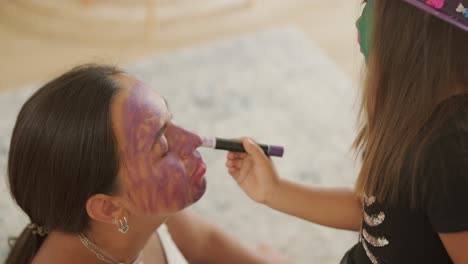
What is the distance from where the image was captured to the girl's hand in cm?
112

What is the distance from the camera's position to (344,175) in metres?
1.75

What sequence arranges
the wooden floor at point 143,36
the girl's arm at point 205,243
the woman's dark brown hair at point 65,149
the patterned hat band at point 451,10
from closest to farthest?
1. the patterned hat band at point 451,10
2. the woman's dark brown hair at point 65,149
3. the girl's arm at point 205,243
4. the wooden floor at point 143,36

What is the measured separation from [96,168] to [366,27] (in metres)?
0.45

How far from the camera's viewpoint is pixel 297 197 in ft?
3.74

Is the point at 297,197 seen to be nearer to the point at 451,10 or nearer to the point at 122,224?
the point at 122,224

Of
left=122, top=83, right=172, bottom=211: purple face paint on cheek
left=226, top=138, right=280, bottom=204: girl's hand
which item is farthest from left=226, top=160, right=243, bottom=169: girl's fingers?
left=122, top=83, right=172, bottom=211: purple face paint on cheek

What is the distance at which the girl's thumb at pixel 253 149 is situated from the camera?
1.10 m

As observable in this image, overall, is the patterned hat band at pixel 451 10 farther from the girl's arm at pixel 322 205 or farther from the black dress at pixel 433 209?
the girl's arm at pixel 322 205

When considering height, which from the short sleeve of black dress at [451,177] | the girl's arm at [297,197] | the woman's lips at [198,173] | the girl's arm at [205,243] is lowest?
the girl's arm at [205,243]

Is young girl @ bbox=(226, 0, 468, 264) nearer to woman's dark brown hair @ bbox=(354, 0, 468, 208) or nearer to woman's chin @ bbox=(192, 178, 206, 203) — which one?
woman's dark brown hair @ bbox=(354, 0, 468, 208)

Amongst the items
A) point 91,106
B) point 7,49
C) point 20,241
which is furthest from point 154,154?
point 7,49

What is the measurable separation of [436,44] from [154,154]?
0.47 metres

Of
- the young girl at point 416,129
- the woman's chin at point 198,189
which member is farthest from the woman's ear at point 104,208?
the young girl at point 416,129

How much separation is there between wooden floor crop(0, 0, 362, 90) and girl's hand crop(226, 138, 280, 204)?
1103 millimetres
